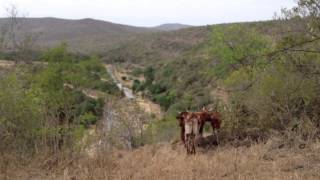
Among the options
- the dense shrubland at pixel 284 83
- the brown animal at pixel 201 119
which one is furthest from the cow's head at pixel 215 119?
the dense shrubland at pixel 284 83

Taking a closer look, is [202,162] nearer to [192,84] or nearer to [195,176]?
[195,176]

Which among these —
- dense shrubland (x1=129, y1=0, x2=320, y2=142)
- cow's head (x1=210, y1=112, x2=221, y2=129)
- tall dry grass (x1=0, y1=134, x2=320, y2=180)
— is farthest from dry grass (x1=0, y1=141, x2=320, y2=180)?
cow's head (x1=210, y1=112, x2=221, y2=129)

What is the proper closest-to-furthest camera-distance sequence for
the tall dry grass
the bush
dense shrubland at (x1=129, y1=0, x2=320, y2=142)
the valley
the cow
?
the tall dry grass → the valley → dense shrubland at (x1=129, y1=0, x2=320, y2=142) → the bush → the cow

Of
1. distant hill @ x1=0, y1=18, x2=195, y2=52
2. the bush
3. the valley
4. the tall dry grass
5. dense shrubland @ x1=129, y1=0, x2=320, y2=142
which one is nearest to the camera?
the tall dry grass

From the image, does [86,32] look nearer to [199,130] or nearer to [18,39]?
[18,39]

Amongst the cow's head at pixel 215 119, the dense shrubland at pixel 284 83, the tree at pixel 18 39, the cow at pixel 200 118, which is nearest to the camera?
the dense shrubland at pixel 284 83

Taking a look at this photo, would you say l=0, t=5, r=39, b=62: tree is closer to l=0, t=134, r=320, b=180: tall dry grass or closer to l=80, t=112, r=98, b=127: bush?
l=80, t=112, r=98, b=127: bush

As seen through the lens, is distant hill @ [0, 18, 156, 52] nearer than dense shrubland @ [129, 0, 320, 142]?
No

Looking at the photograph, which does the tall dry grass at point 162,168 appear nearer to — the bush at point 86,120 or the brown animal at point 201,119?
the bush at point 86,120

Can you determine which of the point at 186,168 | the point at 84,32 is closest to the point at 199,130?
the point at 186,168

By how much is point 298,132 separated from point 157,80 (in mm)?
45868

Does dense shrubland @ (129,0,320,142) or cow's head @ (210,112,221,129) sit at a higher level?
dense shrubland @ (129,0,320,142)

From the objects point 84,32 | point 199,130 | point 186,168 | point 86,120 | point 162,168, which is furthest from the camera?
point 84,32

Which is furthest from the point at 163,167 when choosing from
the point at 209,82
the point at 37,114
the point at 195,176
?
the point at 209,82
